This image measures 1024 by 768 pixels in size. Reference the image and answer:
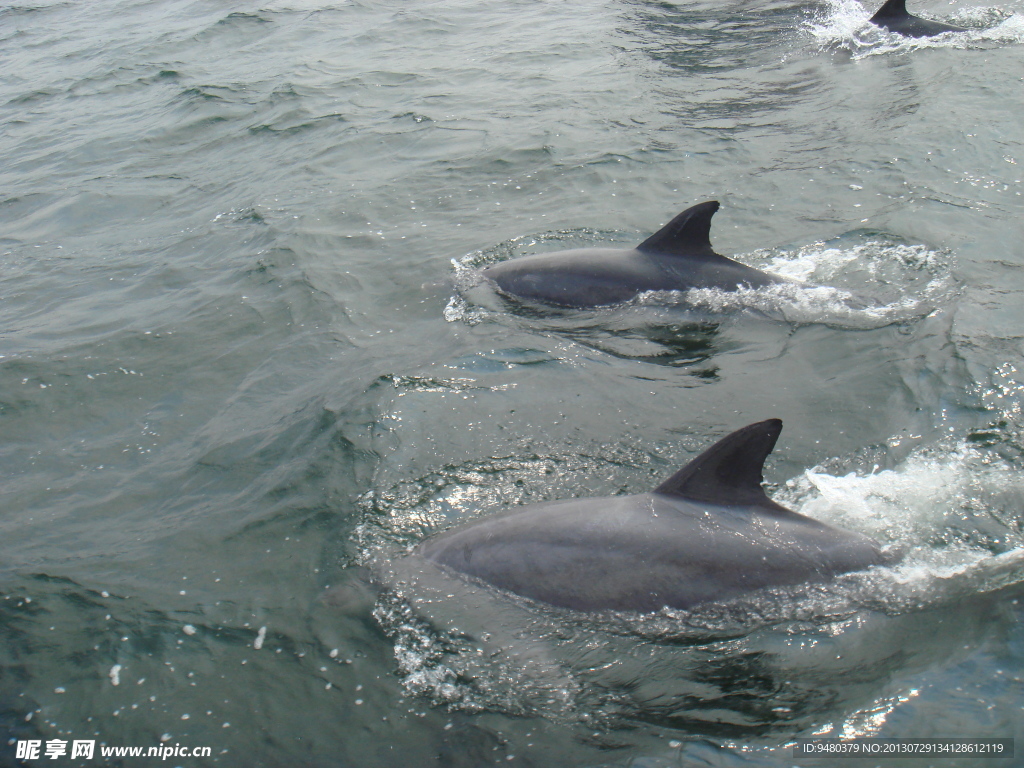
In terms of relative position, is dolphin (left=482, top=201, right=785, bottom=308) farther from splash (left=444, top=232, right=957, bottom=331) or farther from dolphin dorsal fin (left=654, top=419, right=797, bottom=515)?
dolphin dorsal fin (left=654, top=419, right=797, bottom=515)

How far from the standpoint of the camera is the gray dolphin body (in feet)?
18.0

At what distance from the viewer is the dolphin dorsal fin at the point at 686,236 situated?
8.99 meters

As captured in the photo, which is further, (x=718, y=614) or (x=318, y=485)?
(x=318, y=485)

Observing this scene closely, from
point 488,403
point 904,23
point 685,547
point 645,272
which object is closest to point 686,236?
point 645,272

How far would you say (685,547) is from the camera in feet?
18.1

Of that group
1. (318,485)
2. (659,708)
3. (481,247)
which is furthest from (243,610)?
(481,247)

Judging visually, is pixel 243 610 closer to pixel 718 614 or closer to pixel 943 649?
pixel 718 614

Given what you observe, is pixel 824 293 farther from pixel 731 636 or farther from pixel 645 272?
pixel 731 636

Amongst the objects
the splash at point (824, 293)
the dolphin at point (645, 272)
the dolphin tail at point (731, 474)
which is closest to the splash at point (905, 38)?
the splash at point (824, 293)

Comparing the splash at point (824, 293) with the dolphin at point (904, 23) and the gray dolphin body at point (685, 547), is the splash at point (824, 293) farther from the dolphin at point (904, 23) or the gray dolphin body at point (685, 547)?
the dolphin at point (904, 23)

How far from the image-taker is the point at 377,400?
8125 mm

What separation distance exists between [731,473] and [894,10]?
16416 mm

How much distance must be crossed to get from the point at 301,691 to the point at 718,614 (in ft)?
8.88

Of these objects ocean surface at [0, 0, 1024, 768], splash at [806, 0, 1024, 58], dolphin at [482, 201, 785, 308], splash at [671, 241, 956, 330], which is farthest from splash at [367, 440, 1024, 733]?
splash at [806, 0, 1024, 58]
